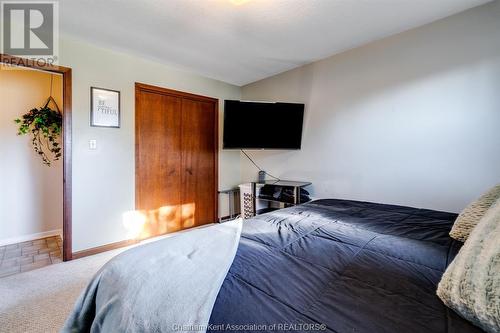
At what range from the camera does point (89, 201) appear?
8.72 feet

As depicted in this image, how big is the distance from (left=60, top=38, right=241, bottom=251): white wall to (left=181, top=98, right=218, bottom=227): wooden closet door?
70 cm

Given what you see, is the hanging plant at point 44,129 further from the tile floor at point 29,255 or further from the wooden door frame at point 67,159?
the tile floor at point 29,255

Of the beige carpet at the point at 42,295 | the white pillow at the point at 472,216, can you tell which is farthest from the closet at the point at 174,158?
the white pillow at the point at 472,216

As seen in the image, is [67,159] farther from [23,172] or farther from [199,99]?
[199,99]

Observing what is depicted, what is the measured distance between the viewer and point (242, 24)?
2.20 metres

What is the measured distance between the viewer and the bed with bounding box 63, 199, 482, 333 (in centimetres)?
66

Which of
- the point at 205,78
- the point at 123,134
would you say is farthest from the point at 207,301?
the point at 205,78

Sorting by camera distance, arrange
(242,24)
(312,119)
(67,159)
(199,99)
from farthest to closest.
Answer: (199,99), (312,119), (67,159), (242,24)

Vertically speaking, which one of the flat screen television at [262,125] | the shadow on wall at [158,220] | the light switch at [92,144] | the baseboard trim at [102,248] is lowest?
the baseboard trim at [102,248]

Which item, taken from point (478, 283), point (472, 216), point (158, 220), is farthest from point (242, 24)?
point (158, 220)

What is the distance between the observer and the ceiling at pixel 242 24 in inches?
75.7

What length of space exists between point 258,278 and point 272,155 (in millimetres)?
2851

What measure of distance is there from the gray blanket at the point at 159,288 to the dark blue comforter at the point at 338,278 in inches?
2.4

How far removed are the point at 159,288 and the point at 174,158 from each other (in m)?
2.81
